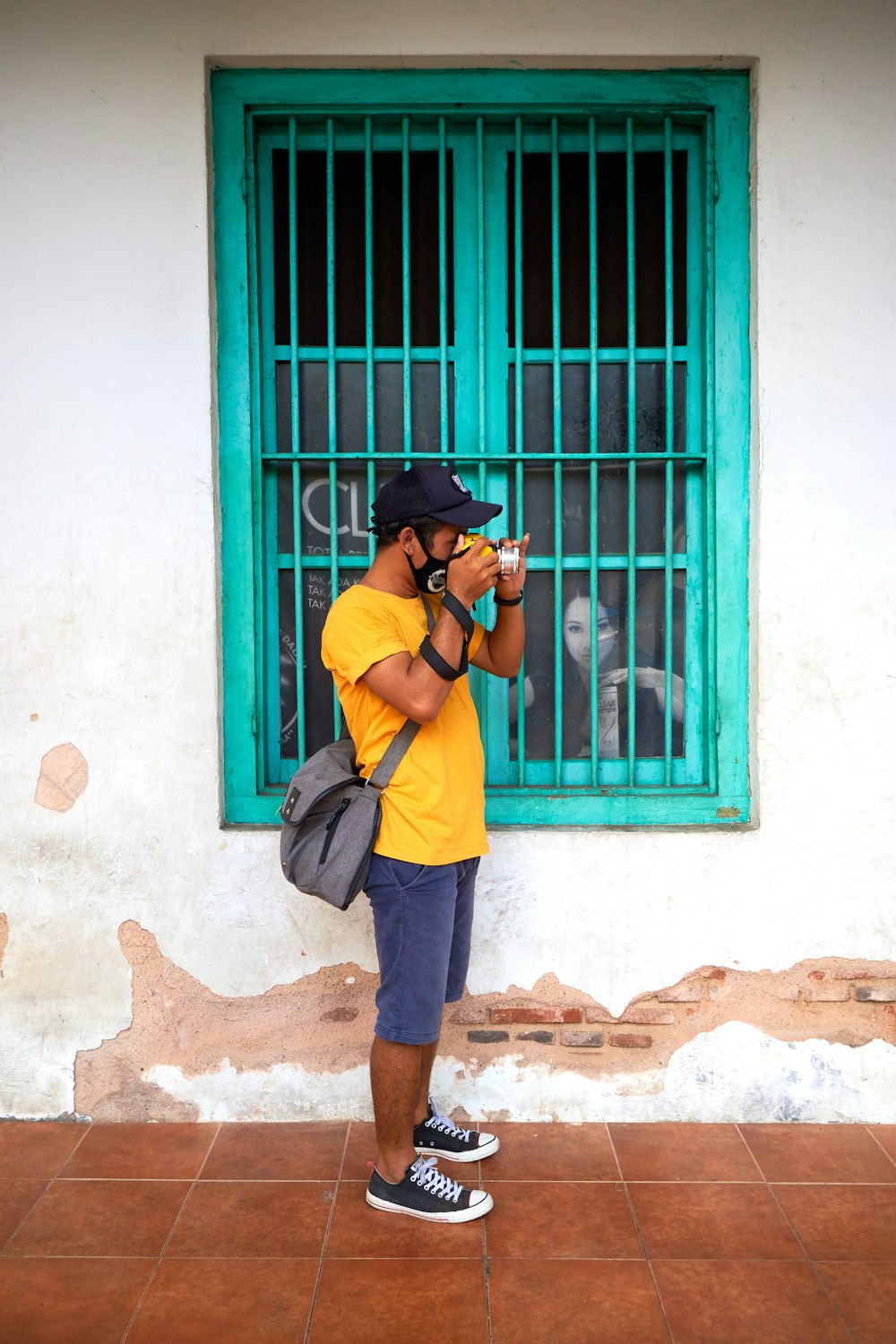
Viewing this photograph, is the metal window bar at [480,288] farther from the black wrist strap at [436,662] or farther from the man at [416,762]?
the black wrist strap at [436,662]

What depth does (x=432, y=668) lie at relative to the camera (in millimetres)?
2502

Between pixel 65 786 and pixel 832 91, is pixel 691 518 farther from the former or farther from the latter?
pixel 65 786

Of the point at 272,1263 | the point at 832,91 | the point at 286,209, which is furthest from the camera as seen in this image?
the point at 286,209

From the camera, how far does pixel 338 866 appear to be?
2631 mm

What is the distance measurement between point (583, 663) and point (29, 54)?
2482 millimetres

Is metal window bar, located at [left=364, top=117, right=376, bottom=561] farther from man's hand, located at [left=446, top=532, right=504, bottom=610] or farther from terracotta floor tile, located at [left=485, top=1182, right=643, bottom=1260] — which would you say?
terracotta floor tile, located at [left=485, top=1182, right=643, bottom=1260]

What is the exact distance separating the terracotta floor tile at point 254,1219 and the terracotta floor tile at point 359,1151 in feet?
0.30

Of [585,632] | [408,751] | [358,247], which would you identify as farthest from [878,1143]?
[358,247]

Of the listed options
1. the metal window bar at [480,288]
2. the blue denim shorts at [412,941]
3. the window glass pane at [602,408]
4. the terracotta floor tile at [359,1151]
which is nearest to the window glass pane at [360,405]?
the metal window bar at [480,288]

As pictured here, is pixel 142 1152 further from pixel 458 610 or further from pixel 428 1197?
pixel 458 610

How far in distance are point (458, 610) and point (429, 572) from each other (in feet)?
0.67

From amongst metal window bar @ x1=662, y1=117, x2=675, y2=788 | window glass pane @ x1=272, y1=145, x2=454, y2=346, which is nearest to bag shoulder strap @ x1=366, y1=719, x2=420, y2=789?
metal window bar @ x1=662, y1=117, x2=675, y2=788

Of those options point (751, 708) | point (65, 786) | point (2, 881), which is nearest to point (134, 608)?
point (65, 786)

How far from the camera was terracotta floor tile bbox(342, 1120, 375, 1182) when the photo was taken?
293 cm
